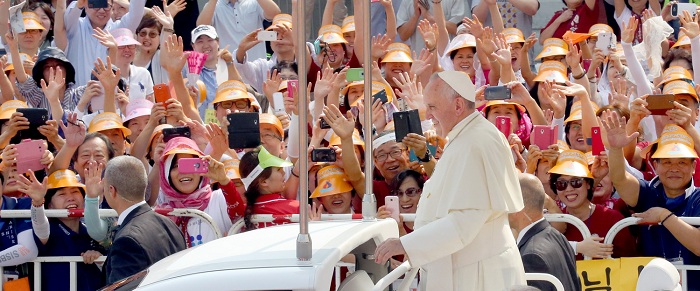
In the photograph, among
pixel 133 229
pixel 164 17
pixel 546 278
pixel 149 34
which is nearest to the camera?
pixel 546 278

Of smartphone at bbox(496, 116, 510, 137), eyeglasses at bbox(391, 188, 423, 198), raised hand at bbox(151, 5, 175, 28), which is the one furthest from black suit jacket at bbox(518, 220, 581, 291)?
raised hand at bbox(151, 5, 175, 28)

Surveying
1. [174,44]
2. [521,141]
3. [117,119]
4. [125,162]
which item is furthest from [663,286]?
[174,44]

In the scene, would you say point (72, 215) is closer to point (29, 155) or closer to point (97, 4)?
point (29, 155)

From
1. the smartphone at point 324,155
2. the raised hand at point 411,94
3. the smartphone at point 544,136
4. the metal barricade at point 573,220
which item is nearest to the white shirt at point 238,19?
the raised hand at point 411,94

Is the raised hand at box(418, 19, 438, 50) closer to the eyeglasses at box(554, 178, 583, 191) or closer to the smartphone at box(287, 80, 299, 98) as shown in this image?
the smartphone at box(287, 80, 299, 98)

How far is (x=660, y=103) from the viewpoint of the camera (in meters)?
8.68

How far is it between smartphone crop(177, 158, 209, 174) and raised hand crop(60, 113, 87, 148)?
124 cm

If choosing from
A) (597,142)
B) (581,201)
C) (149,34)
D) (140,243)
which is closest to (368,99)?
(140,243)

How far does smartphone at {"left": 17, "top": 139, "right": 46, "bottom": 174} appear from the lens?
8781 mm

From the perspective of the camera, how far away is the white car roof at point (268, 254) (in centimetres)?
431

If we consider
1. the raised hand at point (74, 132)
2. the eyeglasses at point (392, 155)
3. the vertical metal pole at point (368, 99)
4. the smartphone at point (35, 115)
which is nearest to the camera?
the vertical metal pole at point (368, 99)

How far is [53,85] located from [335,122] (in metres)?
2.98

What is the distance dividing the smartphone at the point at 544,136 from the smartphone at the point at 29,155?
3567mm

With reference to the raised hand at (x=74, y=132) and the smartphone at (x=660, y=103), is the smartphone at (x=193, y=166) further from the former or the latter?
the smartphone at (x=660, y=103)
